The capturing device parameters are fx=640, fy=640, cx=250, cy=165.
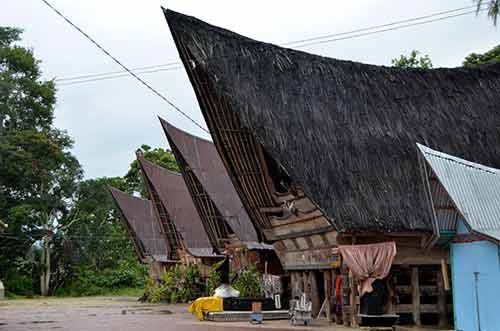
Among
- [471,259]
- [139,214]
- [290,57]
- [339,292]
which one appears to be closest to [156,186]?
[139,214]

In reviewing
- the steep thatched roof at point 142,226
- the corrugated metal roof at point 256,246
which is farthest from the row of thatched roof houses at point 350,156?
the steep thatched roof at point 142,226

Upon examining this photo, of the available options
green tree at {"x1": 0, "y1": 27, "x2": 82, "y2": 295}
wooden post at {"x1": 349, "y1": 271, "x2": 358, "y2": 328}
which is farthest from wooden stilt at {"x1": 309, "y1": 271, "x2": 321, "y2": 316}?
green tree at {"x1": 0, "y1": 27, "x2": 82, "y2": 295}

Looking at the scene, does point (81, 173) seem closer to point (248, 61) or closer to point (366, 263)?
point (248, 61)

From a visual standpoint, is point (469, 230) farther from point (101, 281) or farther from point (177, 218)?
point (101, 281)

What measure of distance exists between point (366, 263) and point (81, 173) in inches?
1290

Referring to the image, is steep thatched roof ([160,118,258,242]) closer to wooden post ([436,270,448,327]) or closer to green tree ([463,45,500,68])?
wooden post ([436,270,448,327])

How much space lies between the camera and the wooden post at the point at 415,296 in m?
14.0

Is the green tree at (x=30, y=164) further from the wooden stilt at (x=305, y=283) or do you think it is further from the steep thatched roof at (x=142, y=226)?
the wooden stilt at (x=305, y=283)

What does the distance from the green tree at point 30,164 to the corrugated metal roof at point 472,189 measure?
106 feet

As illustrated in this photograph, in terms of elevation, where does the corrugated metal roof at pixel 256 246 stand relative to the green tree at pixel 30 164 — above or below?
below

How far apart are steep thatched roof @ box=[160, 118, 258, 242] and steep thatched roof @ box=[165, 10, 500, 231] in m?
6.64

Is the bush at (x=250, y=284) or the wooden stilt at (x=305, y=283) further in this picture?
the bush at (x=250, y=284)

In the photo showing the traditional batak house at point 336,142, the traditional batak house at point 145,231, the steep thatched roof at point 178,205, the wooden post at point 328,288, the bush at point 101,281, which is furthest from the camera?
the bush at point 101,281

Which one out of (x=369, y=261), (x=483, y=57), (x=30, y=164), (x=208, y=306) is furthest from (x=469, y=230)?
(x=30, y=164)
